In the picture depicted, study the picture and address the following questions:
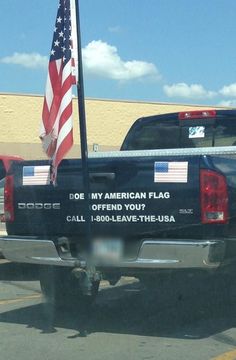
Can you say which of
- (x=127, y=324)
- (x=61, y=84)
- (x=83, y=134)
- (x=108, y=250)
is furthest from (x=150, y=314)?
(x=61, y=84)

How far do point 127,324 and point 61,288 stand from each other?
953mm

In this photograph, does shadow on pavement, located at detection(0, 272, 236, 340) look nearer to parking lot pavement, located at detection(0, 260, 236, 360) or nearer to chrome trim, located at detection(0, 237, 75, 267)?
parking lot pavement, located at detection(0, 260, 236, 360)

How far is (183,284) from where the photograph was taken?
9367 millimetres

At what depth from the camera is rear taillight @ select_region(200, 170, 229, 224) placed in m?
6.04

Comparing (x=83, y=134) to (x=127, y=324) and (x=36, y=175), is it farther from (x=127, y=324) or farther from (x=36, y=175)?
(x=127, y=324)

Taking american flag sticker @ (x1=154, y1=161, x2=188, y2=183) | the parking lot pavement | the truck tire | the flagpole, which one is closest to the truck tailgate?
american flag sticker @ (x1=154, y1=161, x2=188, y2=183)

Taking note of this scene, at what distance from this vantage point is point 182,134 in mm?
8664

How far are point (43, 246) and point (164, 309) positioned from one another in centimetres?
188

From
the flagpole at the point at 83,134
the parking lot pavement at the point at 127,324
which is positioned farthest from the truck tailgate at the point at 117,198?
the parking lot pavement at the point at 127,324

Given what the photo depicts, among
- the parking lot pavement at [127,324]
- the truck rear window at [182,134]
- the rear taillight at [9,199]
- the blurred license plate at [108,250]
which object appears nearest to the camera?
the parking lot pavement at [127,324]

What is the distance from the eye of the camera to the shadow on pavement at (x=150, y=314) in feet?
22.4

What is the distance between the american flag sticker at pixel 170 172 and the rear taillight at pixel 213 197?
19 cm

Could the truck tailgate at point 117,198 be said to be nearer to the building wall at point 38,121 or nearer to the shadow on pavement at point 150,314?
the shadow on pavement at point 150,314

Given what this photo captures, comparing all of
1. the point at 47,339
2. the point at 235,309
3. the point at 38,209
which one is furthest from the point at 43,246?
the point at 235,309
